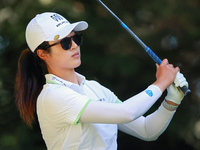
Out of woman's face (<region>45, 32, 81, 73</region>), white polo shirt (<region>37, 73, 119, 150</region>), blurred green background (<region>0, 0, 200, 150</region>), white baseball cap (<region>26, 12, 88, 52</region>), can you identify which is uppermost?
white baseball cap (<region>26, 12, 88, 52</region>)

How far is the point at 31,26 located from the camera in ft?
7.03

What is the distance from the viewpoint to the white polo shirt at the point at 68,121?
6.39 ft

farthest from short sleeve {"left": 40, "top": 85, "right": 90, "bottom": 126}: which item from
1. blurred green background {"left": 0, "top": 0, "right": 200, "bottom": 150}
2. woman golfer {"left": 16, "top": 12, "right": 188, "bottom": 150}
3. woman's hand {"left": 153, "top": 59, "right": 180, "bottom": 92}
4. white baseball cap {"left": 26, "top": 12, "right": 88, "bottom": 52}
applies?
blurred green background {"left": 0, "top": 0, "right": 200, "bottom": 150}

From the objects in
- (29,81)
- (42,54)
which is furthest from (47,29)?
(29,81)

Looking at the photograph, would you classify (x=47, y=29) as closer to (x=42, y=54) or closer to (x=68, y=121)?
(x=42, y=54)

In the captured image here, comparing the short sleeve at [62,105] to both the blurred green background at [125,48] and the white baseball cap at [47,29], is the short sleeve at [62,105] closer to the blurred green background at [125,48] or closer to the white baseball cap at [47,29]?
the white baseball cap at [47,29]

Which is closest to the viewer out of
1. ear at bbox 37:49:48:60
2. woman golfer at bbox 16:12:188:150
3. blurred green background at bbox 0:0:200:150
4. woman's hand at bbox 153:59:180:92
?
woman golfer at bbox 16:12:188:150

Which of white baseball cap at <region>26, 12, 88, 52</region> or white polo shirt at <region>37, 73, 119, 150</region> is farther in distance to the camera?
white baseball cap at <region>26, 12, 88, 52</region>

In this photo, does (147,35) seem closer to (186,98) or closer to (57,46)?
(186,98)

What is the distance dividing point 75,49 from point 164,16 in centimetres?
151

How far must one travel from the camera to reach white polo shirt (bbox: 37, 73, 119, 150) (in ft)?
6.39

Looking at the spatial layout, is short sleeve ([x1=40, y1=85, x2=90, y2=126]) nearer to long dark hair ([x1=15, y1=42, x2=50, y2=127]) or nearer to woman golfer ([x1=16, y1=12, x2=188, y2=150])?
woman golfer ([x1=16, y1=12, x2=188, y2=150])

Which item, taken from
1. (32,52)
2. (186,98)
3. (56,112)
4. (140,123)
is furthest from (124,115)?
(186,98)

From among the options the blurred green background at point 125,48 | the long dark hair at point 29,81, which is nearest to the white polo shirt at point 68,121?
the long dark hair at point 29,81
